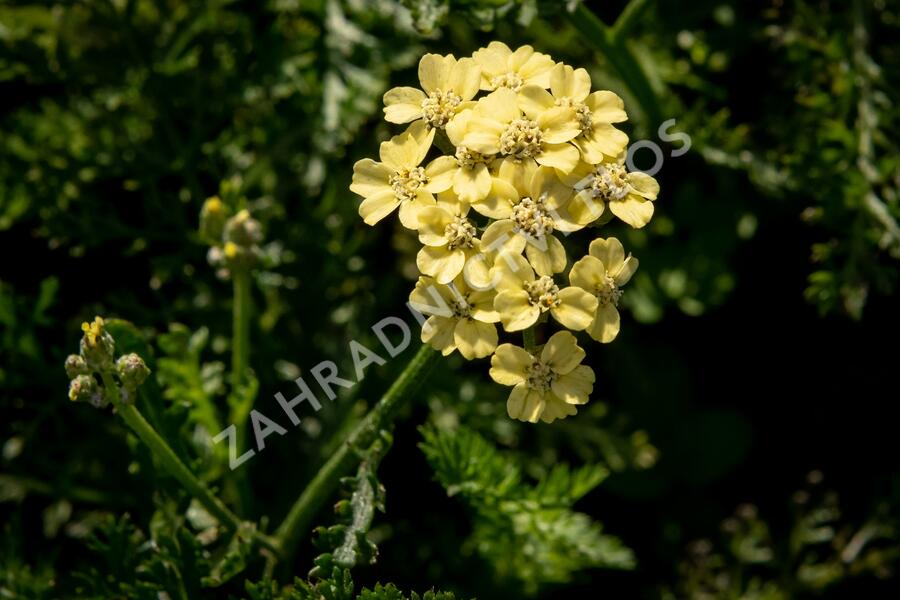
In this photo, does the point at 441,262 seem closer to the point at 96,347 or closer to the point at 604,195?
the point at 604,195

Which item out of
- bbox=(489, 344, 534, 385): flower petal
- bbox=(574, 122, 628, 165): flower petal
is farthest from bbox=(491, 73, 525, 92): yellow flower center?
bbox=(489, 344, 534, 385): flower petal

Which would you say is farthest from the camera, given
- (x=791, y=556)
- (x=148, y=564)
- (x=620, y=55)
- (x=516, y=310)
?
(x=791, y=556)

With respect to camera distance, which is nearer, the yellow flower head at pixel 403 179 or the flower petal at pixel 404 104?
the yellow flower head at pixel 403 179

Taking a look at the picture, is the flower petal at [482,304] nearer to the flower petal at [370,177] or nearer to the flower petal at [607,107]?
the flower petal at [370,177]

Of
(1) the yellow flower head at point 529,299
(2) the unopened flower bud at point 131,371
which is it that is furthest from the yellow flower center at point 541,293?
(2) the unopened flower bud at point 131,371

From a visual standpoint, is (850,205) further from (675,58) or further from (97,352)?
(97,352)

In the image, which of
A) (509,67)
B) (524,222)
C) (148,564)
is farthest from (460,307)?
(148,564)
